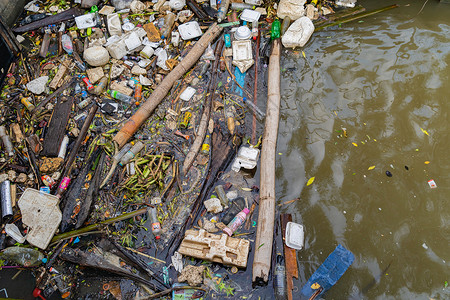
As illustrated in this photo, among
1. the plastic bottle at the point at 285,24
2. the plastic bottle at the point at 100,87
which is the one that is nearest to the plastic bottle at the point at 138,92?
the plastic bottle at the point at 100,87

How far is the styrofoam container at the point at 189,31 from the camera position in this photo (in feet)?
21.8

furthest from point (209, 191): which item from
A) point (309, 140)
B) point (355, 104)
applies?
point (355, 104)

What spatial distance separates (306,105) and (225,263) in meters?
3.39

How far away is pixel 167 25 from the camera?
22.1 feet

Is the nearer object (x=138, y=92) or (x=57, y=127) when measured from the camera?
(x=57, y=127)

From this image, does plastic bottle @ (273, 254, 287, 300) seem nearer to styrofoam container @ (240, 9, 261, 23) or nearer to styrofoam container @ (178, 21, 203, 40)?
styrofoam container @ (178, 21, 203, 40)

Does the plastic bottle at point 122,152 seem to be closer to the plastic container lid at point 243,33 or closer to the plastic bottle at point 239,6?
the plastic container lid at point 243,33

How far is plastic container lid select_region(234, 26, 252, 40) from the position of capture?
645 cm

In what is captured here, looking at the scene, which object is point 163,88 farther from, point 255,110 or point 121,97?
point 255,110

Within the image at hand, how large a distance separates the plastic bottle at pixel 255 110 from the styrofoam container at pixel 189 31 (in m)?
2.04

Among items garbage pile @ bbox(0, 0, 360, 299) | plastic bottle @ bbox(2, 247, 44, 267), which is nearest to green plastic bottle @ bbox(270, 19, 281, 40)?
garbage pile @ bbox(0, 0, 360, 299)

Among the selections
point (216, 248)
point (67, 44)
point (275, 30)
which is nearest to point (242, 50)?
point (275, 30)

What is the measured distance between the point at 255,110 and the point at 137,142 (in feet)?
7.71

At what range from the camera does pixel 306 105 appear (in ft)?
19.2
